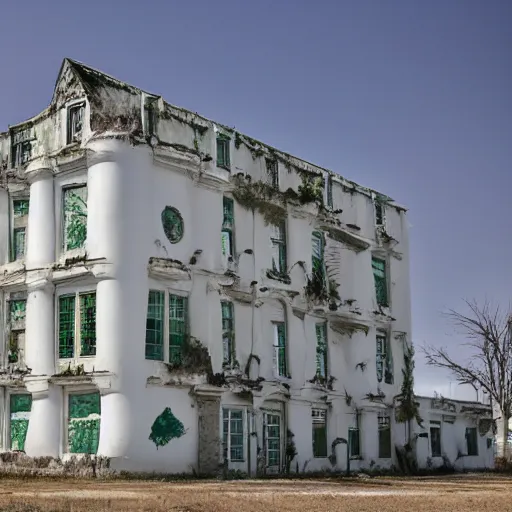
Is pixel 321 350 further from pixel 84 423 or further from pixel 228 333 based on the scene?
pixel 84 423

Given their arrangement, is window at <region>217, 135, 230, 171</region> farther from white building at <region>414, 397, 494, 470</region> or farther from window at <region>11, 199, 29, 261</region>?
white building at <region>414, 397, 494, 470</region>

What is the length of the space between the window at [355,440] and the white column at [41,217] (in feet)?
43.2

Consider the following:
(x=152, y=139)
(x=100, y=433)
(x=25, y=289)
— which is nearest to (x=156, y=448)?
(x=100, y=433)

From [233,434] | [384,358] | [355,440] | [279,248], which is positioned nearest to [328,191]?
[279,248]

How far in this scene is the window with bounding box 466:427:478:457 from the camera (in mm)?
41844

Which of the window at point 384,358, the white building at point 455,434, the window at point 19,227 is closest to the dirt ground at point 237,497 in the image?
the window at point 19,227

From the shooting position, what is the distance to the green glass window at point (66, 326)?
2681cm

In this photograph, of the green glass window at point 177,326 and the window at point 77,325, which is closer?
the window at point 77,325

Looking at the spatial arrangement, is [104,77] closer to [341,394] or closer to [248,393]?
[248,393]

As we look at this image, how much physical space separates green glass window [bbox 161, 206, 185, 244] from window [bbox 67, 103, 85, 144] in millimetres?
3331

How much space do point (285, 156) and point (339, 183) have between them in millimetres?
3530

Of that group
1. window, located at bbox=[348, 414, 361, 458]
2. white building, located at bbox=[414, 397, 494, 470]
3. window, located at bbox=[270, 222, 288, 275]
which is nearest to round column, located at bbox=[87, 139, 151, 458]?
window, located at bbox=[270, 222, 288, 275]

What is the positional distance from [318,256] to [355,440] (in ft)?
22.7

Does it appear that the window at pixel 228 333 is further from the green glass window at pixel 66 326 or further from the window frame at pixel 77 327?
the green glass window at pixel 66 326
